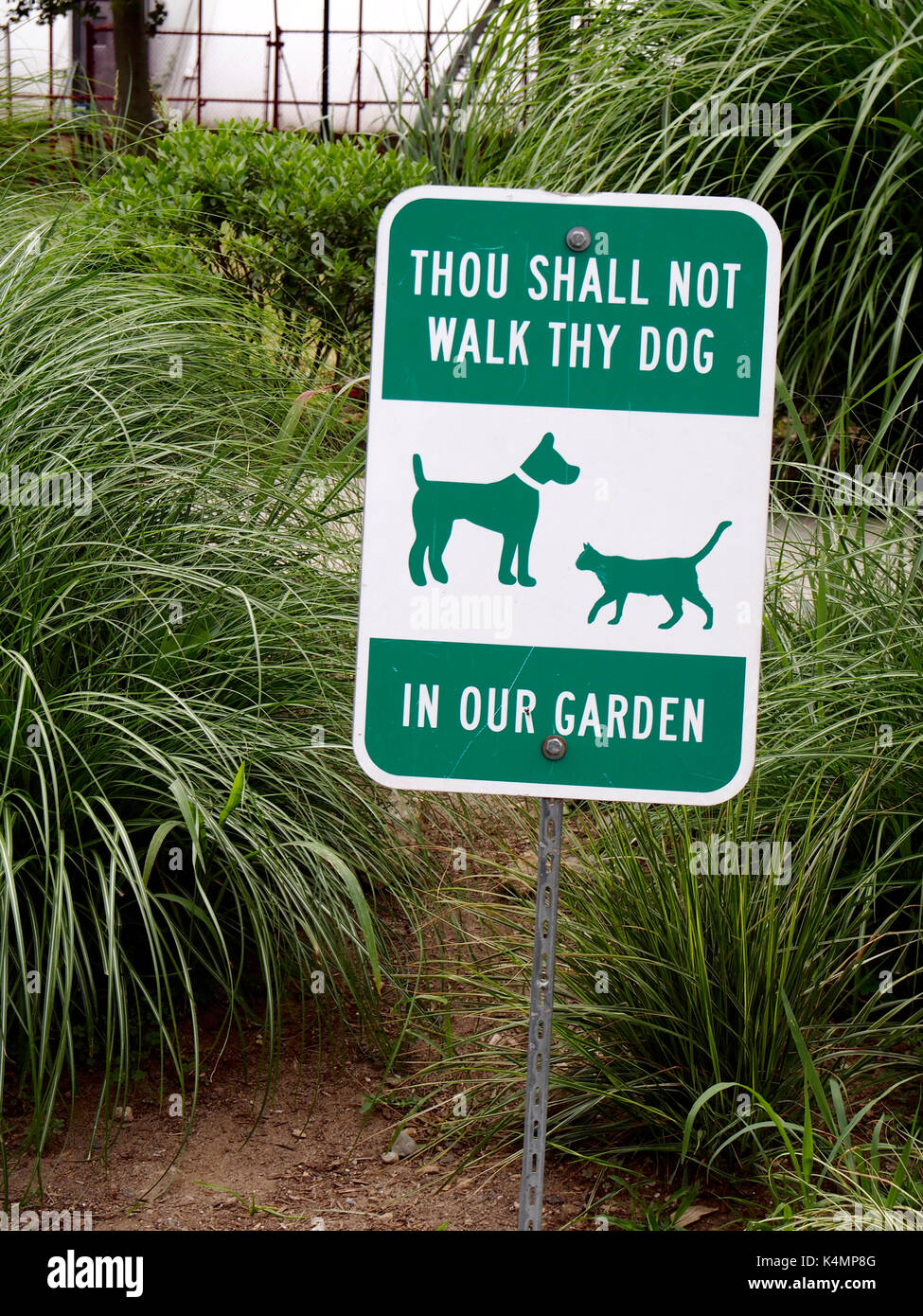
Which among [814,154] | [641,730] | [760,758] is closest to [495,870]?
[760,758]

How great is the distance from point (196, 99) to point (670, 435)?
1082cm

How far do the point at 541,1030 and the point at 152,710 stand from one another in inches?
52.1

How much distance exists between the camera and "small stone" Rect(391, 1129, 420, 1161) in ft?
9.96

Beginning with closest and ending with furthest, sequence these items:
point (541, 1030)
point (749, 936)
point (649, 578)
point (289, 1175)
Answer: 1. point (649, 578)
2. point (541, 1030)
3. point (749, 936)
4. point (289, 1175)

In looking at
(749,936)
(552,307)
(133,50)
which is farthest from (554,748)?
(133,50)

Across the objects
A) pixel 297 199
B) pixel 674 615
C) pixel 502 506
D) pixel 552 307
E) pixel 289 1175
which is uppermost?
pixel 297 199

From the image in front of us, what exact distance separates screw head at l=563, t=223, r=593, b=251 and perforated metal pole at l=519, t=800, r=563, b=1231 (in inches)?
32.3

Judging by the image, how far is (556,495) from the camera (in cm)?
190

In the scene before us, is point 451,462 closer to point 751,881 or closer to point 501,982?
point 751,881

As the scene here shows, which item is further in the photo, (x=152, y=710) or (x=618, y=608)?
(x=152, y=710)

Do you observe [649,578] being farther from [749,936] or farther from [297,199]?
[297,199]

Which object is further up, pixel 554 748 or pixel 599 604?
pixel 599 604

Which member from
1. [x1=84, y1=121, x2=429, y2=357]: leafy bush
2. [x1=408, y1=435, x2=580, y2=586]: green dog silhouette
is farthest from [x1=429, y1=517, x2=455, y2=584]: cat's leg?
[x1=84, y1=121, x2=429, y2=357]: leafy bush

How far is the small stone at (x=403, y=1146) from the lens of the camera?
3.04 m
